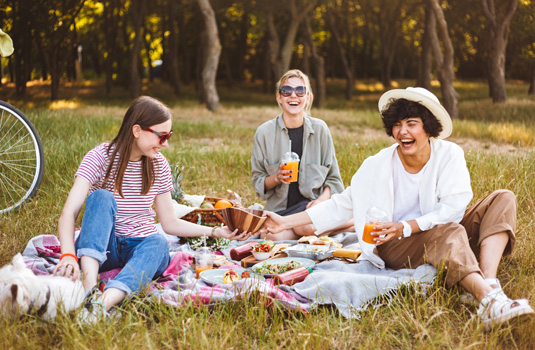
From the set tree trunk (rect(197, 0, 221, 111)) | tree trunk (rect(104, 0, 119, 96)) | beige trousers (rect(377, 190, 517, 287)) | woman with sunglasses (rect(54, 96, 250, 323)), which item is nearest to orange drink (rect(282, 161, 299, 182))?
woman with sunglasses (rect(54, 96, 250, 323))

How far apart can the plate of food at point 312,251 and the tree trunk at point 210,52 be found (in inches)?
414

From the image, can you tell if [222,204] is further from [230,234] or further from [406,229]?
[406,229]

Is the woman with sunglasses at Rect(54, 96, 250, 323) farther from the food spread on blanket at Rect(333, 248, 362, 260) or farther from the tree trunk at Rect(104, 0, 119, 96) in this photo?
the tree trunk at Rect(104, 0, 119, 96)

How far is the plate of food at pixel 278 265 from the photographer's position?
380 centimetres

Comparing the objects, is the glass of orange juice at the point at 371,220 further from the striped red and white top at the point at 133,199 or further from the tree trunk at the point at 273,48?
the tree trunk at the point at 273,48

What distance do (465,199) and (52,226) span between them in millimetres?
3299

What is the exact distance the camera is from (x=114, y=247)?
3.58 metres

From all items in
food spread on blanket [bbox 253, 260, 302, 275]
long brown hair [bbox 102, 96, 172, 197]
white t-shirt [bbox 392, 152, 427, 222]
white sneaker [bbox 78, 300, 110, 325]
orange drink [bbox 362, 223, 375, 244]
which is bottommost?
food spread on blanket [bbox 253, 260, 302, 275]

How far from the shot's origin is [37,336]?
106 inches

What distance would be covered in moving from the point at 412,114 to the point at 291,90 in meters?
1.55

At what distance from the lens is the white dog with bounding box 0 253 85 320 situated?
107 inches

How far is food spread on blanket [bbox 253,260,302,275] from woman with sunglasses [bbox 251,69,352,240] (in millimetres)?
1041

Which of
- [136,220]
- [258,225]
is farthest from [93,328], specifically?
[258,225]

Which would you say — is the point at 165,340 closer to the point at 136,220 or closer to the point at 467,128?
the point at 136,220
